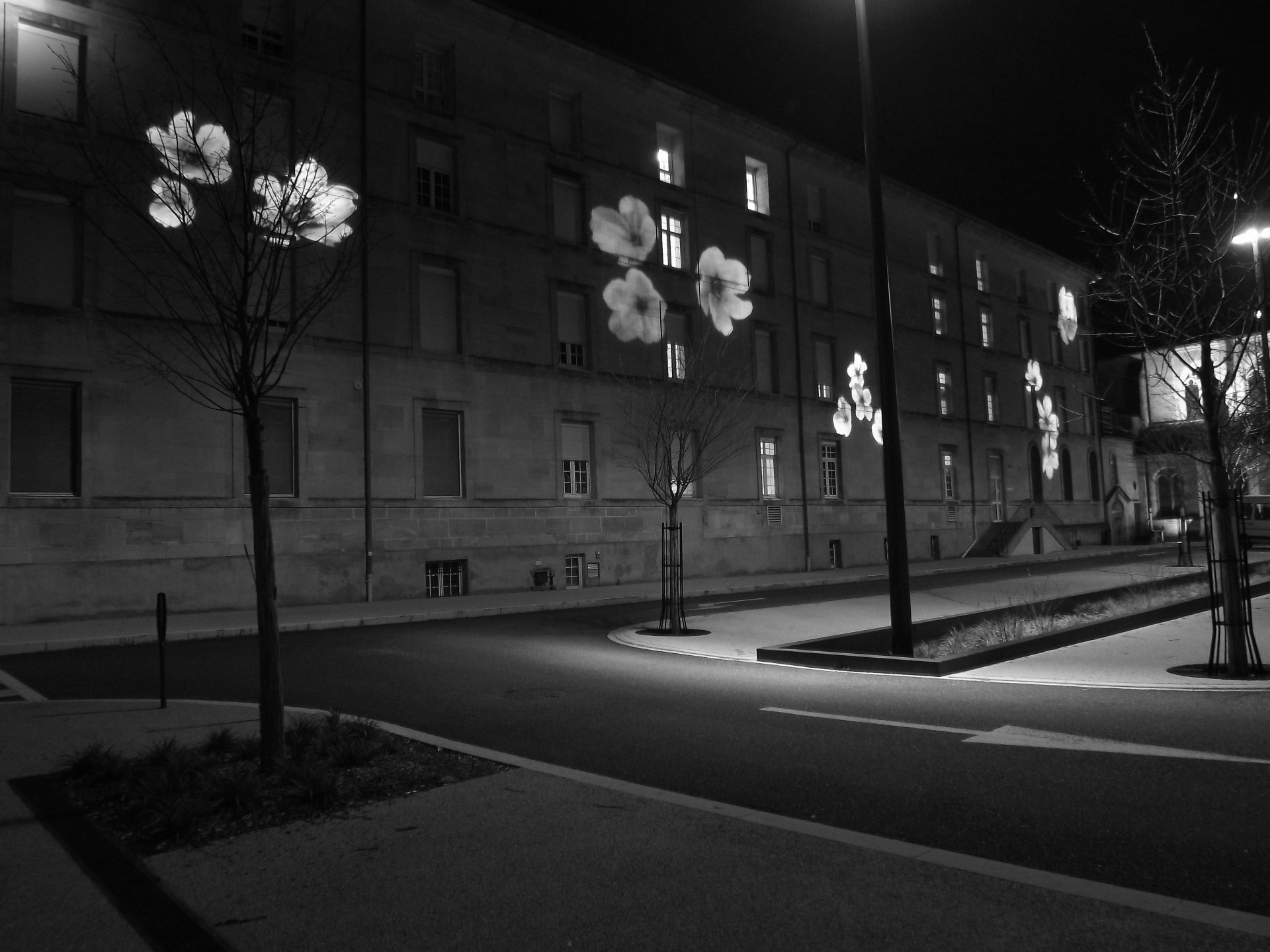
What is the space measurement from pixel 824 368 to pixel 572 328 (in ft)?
40.3

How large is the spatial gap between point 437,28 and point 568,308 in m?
8.23

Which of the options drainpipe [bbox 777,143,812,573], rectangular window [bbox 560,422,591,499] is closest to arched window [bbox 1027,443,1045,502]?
drainpipe [bbox 777,143,812,573]

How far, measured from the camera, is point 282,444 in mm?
21641

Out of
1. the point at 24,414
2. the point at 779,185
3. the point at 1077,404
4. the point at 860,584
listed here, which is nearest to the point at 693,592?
the point at 860,584

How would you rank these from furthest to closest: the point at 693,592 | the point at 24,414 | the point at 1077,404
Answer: the point at 1077,404 → the point at 693,592 → the point at 24,414

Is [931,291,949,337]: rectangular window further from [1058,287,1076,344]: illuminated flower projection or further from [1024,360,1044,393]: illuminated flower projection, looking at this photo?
[1058,287,1076,344]: illuminated flower projection

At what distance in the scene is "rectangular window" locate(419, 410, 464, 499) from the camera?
2430 cm

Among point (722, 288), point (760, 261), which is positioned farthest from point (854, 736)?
point (760, 261)

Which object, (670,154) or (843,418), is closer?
(670,154)

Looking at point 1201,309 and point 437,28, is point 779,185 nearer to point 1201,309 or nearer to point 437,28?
point 437,28

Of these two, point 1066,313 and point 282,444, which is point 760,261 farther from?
point 1066,313

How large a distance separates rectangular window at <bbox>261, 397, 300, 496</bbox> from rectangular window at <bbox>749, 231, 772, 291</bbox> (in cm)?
1768

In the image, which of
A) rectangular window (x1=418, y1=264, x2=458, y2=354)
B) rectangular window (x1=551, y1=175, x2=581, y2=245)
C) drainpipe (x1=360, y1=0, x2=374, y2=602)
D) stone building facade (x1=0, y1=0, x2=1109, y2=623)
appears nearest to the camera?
stone building facade (x1=0, y1=0, x2=1109, y2=623)

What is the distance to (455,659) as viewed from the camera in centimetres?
1287
